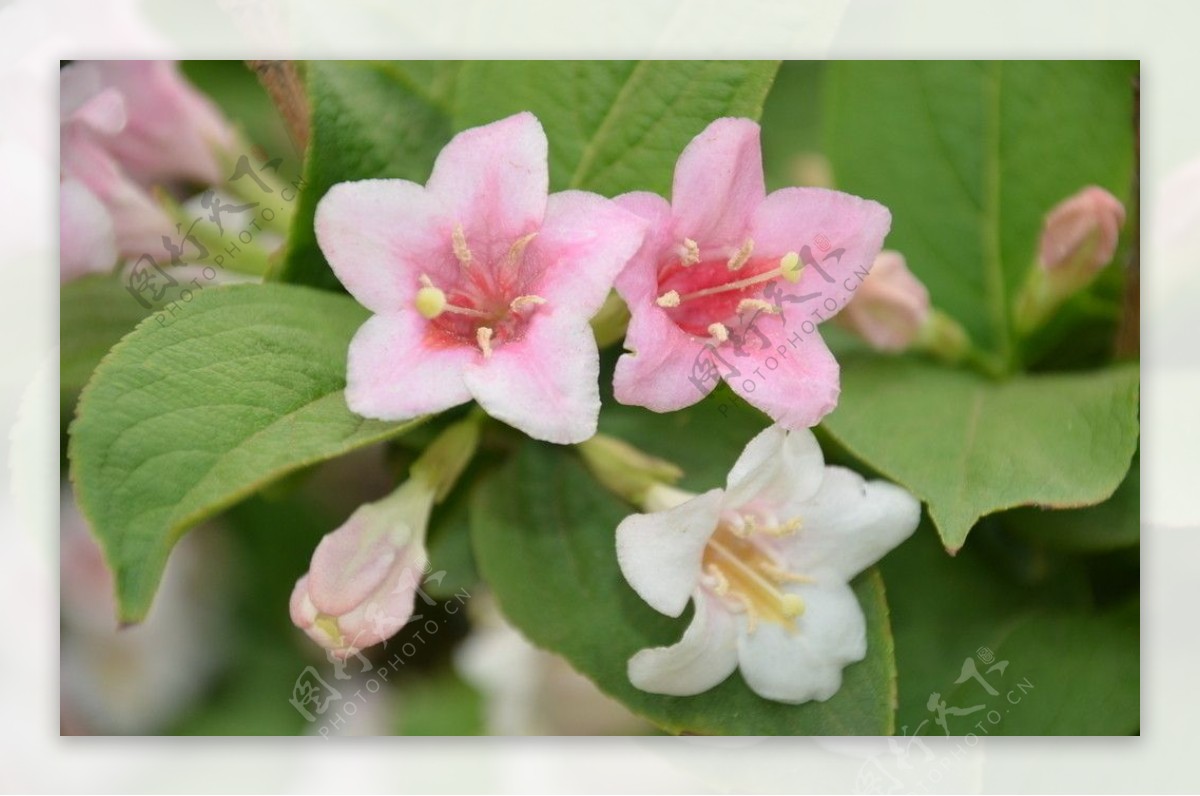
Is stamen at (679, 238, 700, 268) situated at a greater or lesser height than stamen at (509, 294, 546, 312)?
greater

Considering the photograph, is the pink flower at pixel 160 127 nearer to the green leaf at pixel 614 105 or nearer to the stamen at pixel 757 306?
the green leaf at pixel 614 105

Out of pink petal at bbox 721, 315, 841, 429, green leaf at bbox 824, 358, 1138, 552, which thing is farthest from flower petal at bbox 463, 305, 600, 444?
green leaf at bbox 824, 358, 1138, 552

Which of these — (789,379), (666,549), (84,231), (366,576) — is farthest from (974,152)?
(84,231)

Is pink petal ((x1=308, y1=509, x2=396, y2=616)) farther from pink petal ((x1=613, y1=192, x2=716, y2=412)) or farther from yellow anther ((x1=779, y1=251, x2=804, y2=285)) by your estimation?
yellow anther ((x1=779, y1=251, x2=804, y2=285))

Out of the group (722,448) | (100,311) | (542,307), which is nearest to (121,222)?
(100,311)

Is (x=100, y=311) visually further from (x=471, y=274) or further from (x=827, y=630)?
(x=827, y=630)

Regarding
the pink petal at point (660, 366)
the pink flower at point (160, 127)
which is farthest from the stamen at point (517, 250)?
the pink flower at point (160, 127)
